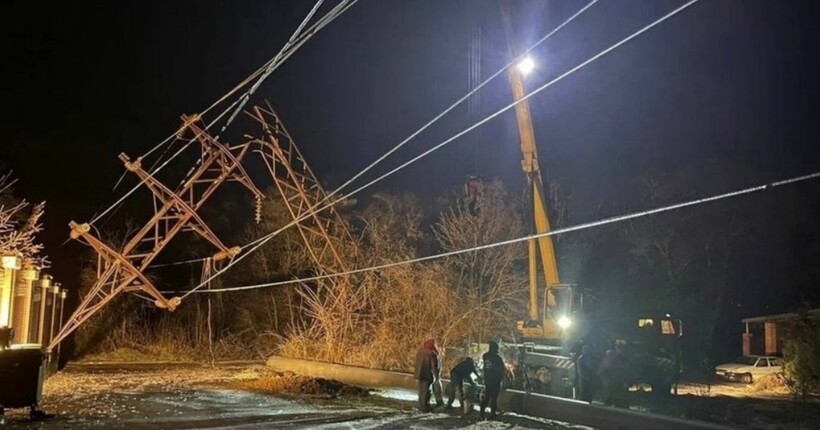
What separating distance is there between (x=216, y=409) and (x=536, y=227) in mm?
8927

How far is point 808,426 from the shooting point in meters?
13.8

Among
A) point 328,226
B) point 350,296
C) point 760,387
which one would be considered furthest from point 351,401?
point 760,387

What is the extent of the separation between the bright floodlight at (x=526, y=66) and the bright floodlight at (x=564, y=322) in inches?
235

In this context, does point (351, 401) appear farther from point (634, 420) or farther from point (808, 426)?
point (808, 426)

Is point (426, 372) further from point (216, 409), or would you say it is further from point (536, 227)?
point (536, 227)

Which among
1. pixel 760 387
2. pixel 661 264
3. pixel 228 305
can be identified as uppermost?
pixel 661 264

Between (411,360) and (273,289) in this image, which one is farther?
(273,289)

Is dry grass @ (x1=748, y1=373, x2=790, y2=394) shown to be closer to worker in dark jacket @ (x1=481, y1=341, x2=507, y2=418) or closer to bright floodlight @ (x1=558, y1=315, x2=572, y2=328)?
bright floodlight @ (x1=558, y1=315, x2=572, y2=328)

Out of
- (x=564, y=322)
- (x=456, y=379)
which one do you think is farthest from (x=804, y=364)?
(x=456, y=379)

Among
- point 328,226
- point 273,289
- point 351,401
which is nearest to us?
point 351,401

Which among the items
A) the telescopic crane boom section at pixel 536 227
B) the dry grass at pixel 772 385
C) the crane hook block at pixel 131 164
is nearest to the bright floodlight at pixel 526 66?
the telescopic crane boom section at pixel 536 227

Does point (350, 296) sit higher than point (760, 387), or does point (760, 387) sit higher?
point (350, 296)

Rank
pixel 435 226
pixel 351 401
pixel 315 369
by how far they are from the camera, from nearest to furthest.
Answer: pixel 351 401 < pixel 315 369 < pixel 435 226

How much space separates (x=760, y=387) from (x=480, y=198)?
38.5 ft
